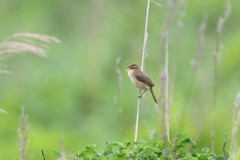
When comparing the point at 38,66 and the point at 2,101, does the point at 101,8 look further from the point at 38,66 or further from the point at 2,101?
the point at 2,101

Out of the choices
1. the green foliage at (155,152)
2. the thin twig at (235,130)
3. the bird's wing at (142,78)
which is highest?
the bird's wing at (142,78)

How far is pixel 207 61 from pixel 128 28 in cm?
211

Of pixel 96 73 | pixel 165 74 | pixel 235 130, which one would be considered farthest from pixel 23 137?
pixel 96 73

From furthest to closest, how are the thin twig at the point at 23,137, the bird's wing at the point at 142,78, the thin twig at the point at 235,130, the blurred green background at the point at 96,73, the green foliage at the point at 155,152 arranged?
1. the blurred green background at the point at 96,73
2. the bird's wing at the point at 142,78
3. the thin twig at the point at 23,137
4. the thin twig at the point at 235,130
5. the green foliage at the point at 155,152

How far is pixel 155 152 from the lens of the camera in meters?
4.71

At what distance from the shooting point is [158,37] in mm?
12570

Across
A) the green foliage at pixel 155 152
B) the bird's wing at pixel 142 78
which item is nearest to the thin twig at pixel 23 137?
the green foliage at pixel 155 152

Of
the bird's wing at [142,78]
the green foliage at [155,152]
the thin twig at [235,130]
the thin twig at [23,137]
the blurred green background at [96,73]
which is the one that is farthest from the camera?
the blurred green background at [96,73]

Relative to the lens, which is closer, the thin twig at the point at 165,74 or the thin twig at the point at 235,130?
the thin twig at the point at 165,74

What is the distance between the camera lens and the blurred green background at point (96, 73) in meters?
9.89

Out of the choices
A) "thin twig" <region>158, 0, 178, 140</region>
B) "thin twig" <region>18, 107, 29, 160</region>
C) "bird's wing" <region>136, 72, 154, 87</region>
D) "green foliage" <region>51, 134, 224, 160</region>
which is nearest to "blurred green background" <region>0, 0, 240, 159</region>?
"bird's wing" <region>136, 72, 154, 87</region>

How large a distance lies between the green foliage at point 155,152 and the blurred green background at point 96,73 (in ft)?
13.4

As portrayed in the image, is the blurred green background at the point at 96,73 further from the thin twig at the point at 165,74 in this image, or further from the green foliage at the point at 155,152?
the green foliage at the point at 155,152

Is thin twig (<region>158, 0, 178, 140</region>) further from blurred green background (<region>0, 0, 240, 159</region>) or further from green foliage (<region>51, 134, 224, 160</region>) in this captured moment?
blurred green background (<region>0, 0, 240, 159</region>)
